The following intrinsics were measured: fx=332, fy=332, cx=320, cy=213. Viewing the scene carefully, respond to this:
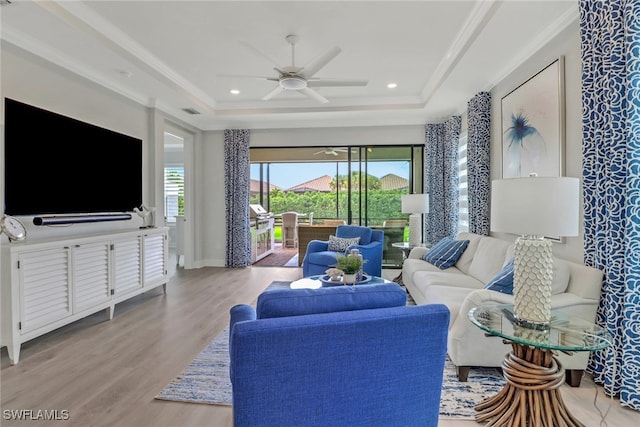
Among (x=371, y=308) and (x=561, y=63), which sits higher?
(x=561, y=63)

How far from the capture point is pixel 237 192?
21.1 feet

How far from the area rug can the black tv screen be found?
2176 millimetres

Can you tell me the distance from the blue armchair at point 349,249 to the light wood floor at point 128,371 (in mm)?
1060

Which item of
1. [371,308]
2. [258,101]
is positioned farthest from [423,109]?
[371,308]

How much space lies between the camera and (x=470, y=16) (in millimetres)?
2984

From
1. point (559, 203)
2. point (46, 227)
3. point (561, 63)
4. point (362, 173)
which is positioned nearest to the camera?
point (559, 203)

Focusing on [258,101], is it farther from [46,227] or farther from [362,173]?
[46,227]

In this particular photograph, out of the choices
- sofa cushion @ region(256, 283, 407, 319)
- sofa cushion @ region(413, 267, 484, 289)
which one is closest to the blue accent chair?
sofa cushion @ region(256, 283, 407, 319)

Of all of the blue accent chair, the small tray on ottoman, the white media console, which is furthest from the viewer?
the small tray on ottoman

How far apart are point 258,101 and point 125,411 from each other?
4722 millimetres

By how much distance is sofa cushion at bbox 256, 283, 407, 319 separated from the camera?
1.35 m

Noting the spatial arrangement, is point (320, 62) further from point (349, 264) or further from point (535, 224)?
point (535, 224)

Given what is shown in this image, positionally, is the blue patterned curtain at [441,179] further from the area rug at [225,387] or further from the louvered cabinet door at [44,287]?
the louvered cabinet door at [44,287]

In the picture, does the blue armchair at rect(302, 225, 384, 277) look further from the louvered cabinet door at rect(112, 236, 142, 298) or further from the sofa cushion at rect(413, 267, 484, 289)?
the louvered cabinet door at rect(112, 236, 142, 298)
